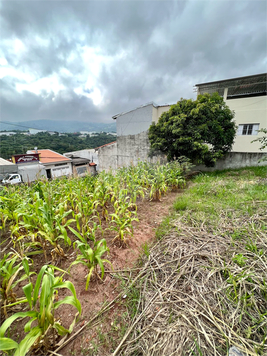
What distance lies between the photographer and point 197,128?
664 centimetres

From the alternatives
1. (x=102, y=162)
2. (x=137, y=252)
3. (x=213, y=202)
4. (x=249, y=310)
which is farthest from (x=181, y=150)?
(x=102, y=162)

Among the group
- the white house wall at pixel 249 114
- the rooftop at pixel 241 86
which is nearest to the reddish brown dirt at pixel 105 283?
the white house wall at pixel 249 114

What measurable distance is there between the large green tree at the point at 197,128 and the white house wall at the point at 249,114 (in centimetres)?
512

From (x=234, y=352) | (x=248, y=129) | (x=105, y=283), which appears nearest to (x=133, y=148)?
(x=248, y=129)

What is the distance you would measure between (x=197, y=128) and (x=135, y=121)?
5913 millimetres

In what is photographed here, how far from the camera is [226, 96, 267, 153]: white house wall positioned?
403 inches

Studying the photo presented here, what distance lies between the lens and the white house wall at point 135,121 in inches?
425

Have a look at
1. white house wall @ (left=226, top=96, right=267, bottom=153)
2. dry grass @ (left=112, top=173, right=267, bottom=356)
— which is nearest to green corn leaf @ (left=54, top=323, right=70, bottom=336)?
dry grass @ (left=112, top=173, right=267, bottom=356)

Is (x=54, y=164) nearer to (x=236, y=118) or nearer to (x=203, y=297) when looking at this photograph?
(x=236, y=118)

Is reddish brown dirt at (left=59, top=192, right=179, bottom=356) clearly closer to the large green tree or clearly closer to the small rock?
the small rock

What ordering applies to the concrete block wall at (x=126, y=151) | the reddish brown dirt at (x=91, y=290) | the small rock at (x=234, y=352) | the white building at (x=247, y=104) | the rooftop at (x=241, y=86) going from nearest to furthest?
the small rock at (x=234, y=352), the reddish brown dirt at (x=91, y=290), the rooftop at (x=241, y=86), the white building at (x=247, y=104), the concrete block wall at (x=126, y=151)

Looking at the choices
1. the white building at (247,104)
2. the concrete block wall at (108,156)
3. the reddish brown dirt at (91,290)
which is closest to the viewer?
the reddish brown dirt at (91,290)

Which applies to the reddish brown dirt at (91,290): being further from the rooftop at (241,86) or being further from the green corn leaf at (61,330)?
the rooftop at (241,86)

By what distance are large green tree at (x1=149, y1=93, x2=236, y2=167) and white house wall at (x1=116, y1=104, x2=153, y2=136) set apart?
339 centimetres
